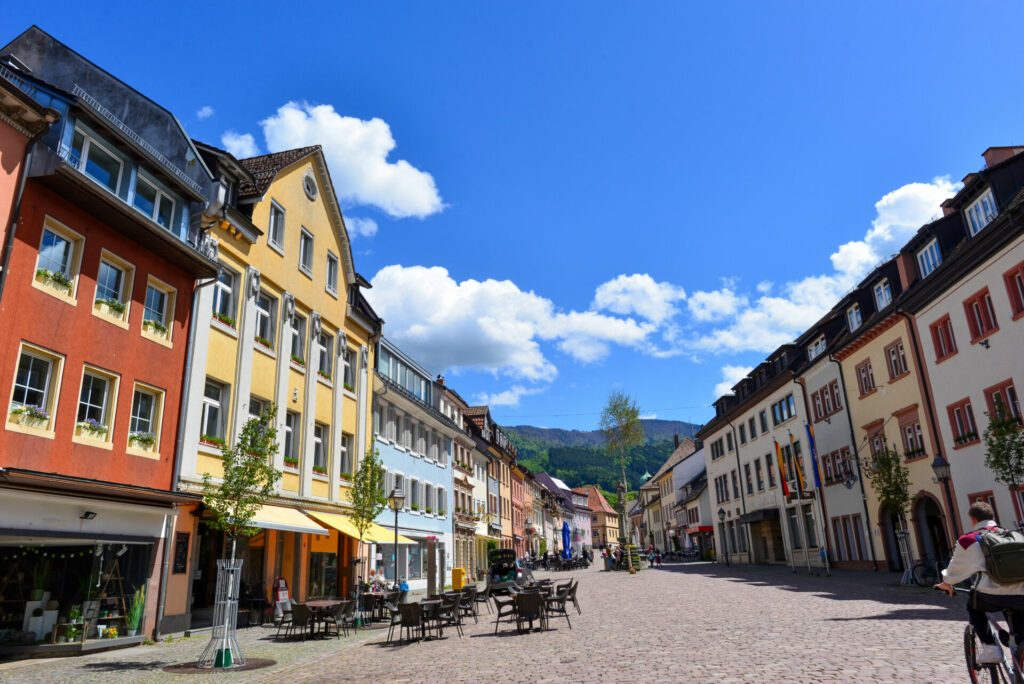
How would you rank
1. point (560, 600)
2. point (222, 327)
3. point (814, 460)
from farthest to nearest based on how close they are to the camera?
point (814, 460) < point (222, 327) < point (560, 600)

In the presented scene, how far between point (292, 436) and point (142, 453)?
7.09 metres

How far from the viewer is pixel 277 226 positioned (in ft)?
77.6

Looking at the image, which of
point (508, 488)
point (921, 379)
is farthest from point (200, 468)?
point (508, 488)

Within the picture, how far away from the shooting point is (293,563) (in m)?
22.5

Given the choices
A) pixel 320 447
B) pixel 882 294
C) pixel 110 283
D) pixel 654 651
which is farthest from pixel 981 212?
pixel 110 283

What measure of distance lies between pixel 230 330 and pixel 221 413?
2.41 metres

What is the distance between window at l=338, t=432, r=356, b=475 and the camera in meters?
26.9

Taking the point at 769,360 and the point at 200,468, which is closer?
the point at 200,468

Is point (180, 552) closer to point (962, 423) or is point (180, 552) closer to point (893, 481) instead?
point (893, 481)

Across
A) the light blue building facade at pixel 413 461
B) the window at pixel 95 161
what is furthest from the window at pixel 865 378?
the window at pixel 95 161

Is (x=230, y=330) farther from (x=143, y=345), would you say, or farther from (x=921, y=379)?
(x=921, y=379)

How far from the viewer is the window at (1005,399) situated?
69.9 feet

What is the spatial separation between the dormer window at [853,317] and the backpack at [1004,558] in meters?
29.0

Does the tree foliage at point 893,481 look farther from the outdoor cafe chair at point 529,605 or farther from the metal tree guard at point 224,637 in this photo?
the metal tree guard at point 224,637
